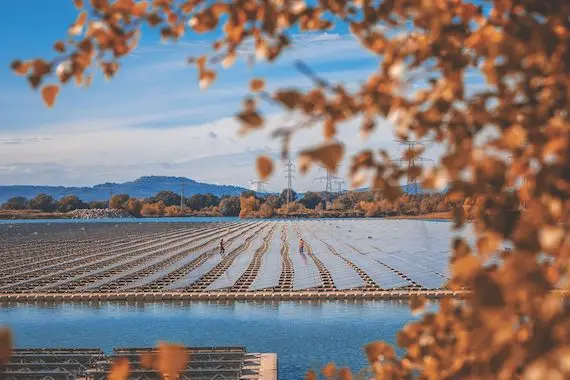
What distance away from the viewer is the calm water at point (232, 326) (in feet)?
75.0

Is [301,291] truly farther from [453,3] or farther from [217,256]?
[453,3]

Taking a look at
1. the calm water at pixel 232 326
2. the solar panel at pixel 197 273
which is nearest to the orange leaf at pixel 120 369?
the calm water at pixel 232 326

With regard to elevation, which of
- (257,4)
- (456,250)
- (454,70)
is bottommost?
(456,250)

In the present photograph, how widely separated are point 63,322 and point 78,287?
665cm

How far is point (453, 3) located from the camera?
6.53 feet

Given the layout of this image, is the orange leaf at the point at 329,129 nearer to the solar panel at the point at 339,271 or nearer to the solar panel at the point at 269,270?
the solar panel at the point at 339,271

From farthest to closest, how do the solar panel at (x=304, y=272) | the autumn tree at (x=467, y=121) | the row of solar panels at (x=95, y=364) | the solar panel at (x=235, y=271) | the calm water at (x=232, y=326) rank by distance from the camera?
the solar panel at (x=235, y=271) → the solar panel at (x=304, y=272) → the calm water at (x=232, y=326) → the row of solar panels at (x=95, y=364) → the autumn tree at (x=467, y=121)

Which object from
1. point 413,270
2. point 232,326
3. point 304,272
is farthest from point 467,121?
point 413,270

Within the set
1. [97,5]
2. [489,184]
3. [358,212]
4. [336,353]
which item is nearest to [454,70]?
[489,184]

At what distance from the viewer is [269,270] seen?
38.9 metres

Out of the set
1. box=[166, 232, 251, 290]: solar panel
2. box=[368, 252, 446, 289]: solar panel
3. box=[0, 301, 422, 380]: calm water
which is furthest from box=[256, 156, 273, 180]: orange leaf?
box=[166, 232, 251, 290]: solar panel

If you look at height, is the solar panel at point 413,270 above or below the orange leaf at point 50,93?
below

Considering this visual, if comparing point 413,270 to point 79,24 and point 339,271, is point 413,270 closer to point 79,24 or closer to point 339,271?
point 339,271

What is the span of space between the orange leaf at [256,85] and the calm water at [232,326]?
18.8 m
